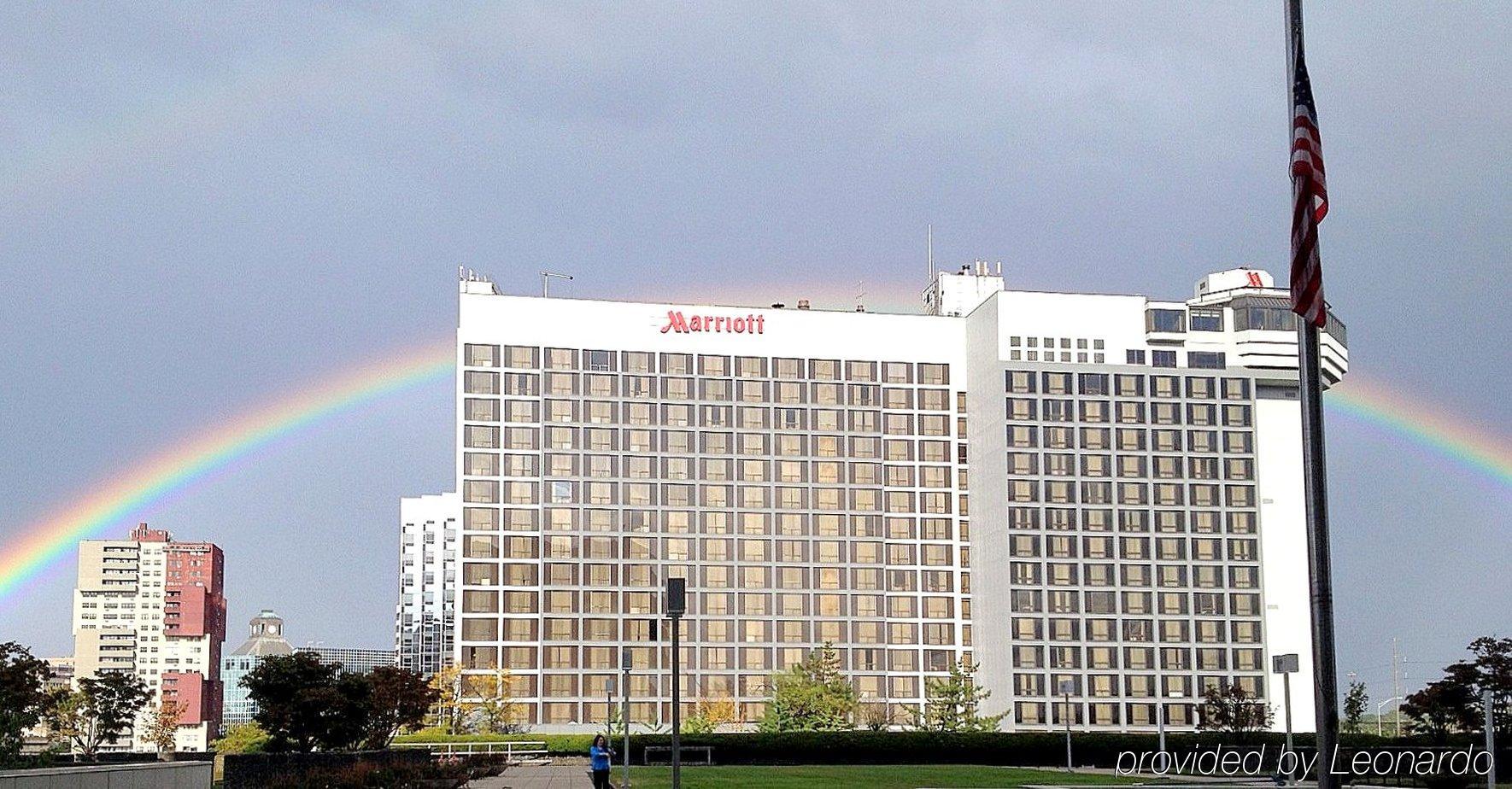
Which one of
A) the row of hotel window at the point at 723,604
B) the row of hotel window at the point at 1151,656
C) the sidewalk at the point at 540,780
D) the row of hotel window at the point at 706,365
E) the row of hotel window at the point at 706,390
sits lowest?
the sidewalk at the point at 540,780

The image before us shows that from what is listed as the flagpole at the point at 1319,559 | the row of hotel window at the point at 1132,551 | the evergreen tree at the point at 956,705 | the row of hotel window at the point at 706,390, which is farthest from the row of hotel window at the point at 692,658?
the flagpole at the point at 1319,559

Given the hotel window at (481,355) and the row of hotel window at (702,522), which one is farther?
the hotel window at (481,355)

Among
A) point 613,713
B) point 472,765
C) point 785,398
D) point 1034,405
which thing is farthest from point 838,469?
point 472,765

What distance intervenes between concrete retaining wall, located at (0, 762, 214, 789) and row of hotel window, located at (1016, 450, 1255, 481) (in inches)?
4244

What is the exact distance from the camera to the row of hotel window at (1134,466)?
447 ft

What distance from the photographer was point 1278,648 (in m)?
137

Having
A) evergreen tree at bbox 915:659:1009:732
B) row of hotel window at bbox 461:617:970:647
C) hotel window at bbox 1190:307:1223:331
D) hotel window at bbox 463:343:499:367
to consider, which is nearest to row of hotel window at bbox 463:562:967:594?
row of hotel window at bbox 461:617:970:647

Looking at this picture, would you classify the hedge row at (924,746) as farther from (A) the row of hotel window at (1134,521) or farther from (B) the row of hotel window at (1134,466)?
(B) the row of hotel window at (1134,466)

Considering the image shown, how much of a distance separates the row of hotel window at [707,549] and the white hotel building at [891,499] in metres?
0.22

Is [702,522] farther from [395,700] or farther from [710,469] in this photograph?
[395,700]

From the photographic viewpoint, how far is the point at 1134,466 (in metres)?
138

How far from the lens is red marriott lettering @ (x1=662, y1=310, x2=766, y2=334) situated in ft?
458

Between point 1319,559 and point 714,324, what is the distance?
403 ft

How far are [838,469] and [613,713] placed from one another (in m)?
29.5
